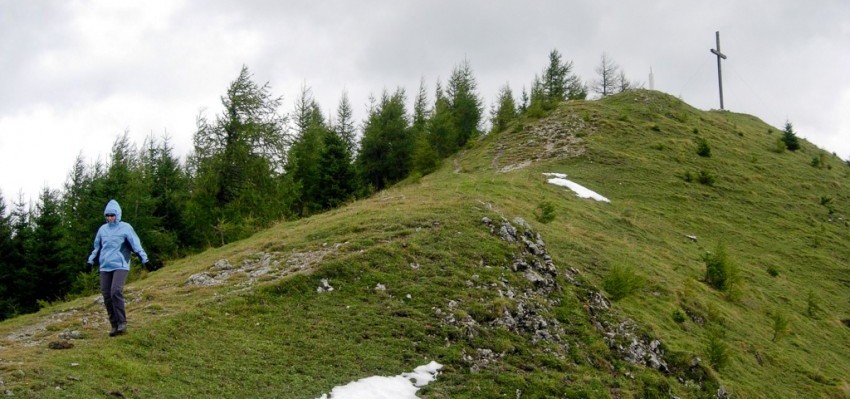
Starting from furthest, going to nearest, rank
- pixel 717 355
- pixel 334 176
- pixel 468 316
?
pixel 334 176 → pixel 717 355 → pixel 468 316

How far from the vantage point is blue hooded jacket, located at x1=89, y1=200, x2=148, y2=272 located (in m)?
10.4

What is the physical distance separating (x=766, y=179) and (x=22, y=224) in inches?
2103

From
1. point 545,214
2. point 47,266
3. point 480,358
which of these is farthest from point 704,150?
point 47,266

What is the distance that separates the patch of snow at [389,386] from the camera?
949 cm

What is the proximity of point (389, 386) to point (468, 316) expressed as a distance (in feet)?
9.74

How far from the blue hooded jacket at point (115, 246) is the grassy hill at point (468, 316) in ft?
4.16

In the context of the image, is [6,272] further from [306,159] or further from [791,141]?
[791,141]

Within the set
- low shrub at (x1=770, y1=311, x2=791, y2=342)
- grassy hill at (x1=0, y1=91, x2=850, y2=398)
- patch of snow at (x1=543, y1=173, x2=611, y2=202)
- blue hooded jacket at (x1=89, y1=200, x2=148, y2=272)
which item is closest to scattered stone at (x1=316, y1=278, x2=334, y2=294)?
grassy hill at (x1=0, y1=91, x2=850, y2=398)

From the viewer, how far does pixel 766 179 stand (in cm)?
4062

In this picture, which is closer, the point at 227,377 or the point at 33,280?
the point at 227,377

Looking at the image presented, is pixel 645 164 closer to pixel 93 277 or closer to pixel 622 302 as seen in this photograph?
pixel 622 302

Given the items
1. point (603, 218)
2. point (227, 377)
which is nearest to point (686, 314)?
point (603, 218)

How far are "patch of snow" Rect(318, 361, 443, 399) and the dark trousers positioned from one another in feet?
13.3

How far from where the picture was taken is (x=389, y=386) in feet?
32.8
